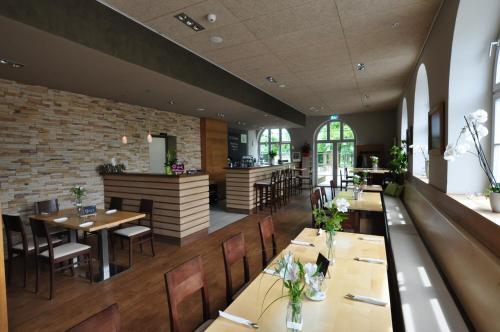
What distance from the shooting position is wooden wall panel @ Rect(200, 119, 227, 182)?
8.57 m

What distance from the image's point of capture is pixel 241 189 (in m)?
6.93

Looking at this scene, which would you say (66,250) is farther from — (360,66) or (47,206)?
(360,66)

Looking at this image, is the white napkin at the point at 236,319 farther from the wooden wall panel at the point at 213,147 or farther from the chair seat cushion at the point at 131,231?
the wooden wall panel at the point at 213,147

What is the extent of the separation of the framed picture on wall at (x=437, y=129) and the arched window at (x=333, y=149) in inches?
333

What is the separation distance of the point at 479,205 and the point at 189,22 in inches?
140

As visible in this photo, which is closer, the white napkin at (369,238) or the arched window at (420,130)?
the white napkin at (369,238)

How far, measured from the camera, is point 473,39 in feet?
8.15

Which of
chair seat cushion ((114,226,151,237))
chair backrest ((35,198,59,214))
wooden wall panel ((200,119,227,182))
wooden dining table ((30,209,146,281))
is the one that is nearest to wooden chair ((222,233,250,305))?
wooden dining table ((30,209,146,281))

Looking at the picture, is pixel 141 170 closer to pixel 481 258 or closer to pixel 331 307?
pixel 331 307

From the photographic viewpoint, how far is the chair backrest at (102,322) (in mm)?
1001

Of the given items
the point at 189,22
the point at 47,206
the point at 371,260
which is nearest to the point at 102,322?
the point at 371,260

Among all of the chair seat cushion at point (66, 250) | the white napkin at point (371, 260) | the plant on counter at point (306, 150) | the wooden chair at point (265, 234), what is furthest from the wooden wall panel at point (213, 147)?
the white napkin at point (371, 260)

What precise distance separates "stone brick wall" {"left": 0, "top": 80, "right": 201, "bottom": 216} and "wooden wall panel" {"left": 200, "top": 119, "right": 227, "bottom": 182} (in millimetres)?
2414

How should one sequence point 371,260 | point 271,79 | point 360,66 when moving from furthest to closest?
1. point 271,79
2. point 360,66
3. point 371,260
